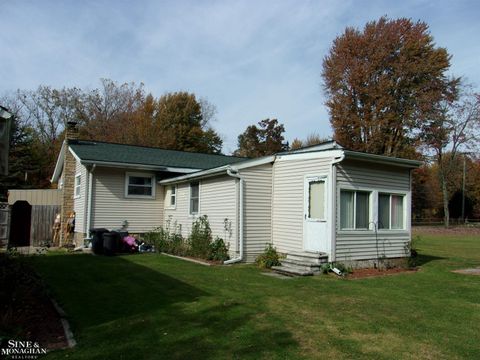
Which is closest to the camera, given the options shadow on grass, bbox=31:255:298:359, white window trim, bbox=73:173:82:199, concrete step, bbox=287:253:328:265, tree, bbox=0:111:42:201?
shadow on grass, bbox=31:255:298:359

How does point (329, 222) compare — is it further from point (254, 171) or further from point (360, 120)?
point (360, 120)

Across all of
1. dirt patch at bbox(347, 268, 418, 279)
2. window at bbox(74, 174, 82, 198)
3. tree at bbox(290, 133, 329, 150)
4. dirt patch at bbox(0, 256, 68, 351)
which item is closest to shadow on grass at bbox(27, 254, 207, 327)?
dirt patch at bbox(0, 256, 68, 351)

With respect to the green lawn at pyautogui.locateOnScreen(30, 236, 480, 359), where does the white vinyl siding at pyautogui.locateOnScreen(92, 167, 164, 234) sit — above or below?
above

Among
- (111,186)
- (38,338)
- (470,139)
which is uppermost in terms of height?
(470,139)

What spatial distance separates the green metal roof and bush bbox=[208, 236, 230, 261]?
5.56 metres

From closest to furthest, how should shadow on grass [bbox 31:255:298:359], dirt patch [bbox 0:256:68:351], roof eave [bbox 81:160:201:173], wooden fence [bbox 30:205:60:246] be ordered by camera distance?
shadow on grass [bbox 31:255:298:359]
dirt patch [bbox 0:256:68:351]
roof eave [bbox 81:160:201:173]
wooden fence [bbox 30:205:60:246]

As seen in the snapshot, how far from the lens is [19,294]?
6039mm

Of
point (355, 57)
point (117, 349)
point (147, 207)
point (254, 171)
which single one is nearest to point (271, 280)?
point (254, 171)

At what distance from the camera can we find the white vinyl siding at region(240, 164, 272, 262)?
41.1 feet

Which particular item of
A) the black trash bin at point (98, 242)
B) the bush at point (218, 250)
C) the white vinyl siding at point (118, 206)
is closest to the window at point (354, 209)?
the bush at point (218, 250)

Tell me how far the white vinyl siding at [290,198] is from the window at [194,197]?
3.43 metres

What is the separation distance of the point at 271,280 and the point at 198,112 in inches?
1460

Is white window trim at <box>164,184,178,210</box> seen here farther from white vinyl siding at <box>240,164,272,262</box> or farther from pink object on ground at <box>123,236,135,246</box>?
white vinyl siding at <box>240,164,272,262</box>

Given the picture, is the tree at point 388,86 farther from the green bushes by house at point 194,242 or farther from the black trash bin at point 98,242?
the black trash bin at point 98,242
